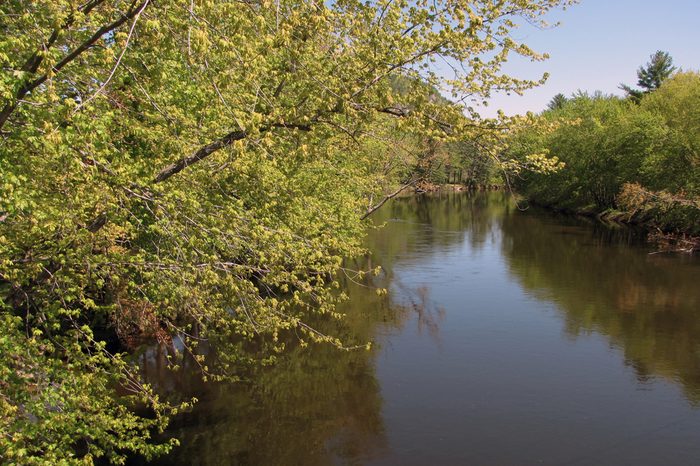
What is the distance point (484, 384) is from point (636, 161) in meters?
A: 45.9

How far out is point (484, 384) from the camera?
58.2 feet

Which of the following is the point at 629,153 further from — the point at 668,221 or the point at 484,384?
the point at 484,384

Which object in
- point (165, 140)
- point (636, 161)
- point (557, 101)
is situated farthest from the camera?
point (557, 101)

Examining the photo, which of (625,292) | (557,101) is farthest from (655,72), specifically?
(625,292)

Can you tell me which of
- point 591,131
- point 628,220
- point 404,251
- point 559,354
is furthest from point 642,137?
point 559,354

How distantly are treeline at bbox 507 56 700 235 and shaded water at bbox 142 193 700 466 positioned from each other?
11.1m

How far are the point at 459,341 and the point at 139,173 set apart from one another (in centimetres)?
1550

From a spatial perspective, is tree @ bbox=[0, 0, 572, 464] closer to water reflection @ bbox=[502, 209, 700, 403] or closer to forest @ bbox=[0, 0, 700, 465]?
forest @ bbox=[0, 0, 700, 465]

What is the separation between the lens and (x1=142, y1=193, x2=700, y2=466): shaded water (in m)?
14.1

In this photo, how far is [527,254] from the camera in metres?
39.7

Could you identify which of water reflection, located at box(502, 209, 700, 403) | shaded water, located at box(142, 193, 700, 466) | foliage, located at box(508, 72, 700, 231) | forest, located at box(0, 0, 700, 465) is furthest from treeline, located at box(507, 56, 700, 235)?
forest, located at box(0, 0, 700, 465)

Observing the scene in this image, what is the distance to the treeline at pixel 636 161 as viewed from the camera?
4534 centimetres

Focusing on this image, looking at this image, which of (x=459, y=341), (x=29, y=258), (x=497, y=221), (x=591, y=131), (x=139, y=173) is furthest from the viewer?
(x=591, y=131)

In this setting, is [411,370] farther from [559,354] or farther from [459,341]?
[559,354]
